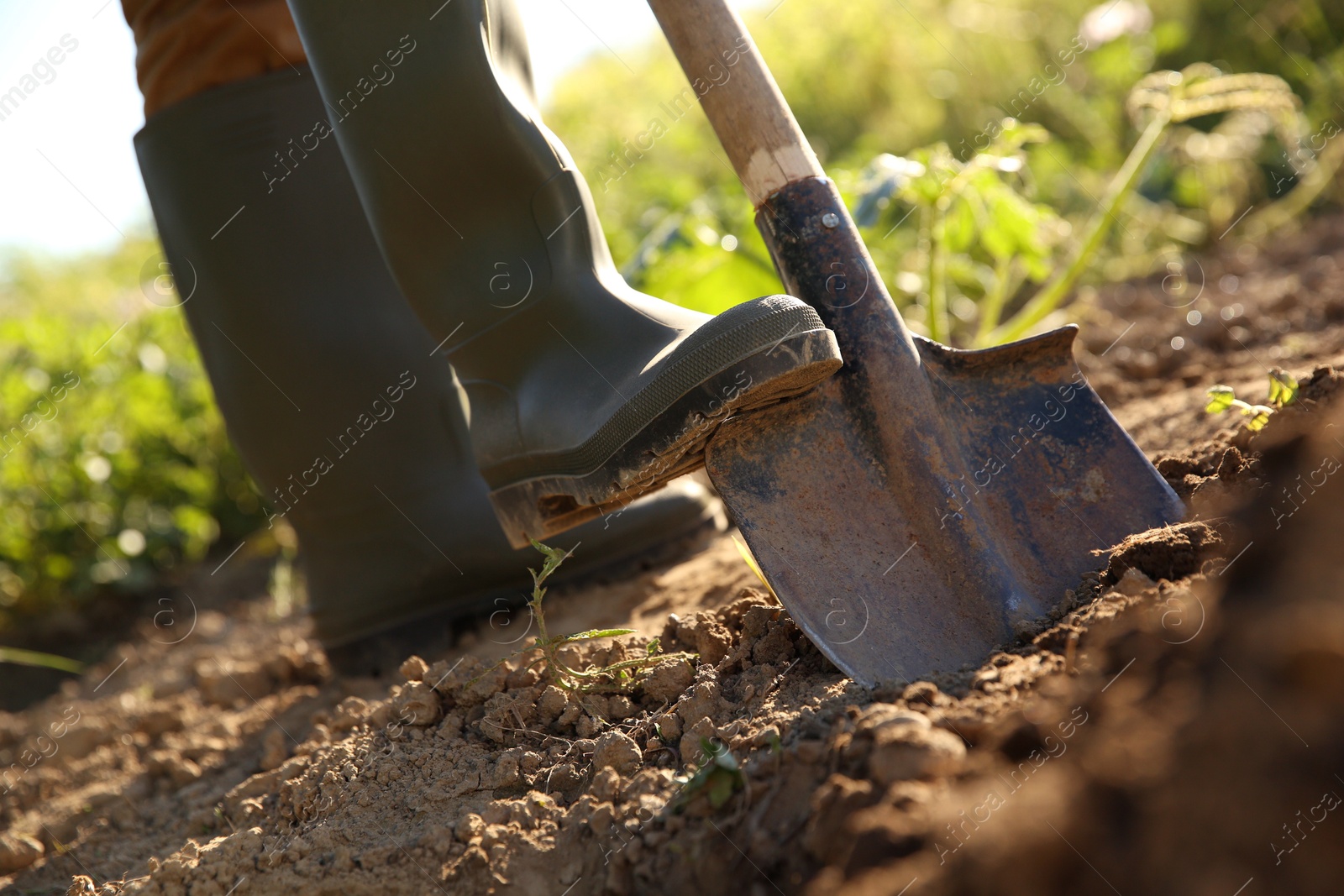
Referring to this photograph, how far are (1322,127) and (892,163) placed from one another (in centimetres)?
268

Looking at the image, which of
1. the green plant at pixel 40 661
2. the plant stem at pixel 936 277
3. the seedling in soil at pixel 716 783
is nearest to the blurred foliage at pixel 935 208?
the plant stem at pixel 936 277

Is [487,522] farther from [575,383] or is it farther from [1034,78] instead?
[1034,78]

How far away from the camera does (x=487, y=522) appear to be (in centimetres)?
185

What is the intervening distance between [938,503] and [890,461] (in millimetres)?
86

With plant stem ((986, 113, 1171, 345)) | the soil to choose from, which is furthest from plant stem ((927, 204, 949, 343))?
the soil

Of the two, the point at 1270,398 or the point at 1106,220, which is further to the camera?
the point at 1106,220

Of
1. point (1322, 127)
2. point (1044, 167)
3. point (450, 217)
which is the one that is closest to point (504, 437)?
point (450, 217)

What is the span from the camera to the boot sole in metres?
1.15

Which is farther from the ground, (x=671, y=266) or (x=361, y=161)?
(x=361, y=161)

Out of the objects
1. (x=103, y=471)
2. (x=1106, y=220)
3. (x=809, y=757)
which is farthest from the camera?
(x=103, y=471)

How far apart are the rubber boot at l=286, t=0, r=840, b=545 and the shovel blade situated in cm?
11

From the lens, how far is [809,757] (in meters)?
0.90

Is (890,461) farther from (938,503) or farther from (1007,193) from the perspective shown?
(1007,193)

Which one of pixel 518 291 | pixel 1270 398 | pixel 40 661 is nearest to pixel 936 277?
pixel 1270 398
